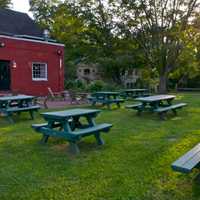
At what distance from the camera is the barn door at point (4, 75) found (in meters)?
14.3

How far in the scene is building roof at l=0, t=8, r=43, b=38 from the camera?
15145 millimetres

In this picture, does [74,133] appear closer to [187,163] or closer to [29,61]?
[187,163]

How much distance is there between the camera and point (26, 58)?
14992 millimetres

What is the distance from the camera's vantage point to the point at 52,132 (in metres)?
4.93

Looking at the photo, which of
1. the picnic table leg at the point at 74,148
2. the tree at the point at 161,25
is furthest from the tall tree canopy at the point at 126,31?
the picnic table leg at the point at 74,148

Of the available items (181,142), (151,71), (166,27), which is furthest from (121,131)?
(151,71)

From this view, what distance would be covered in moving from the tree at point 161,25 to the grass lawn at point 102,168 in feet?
49.7

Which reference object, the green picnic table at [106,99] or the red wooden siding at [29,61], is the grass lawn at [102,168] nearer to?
the green picnic table at [106,99]

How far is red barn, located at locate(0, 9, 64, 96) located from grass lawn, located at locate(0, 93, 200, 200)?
8.67 metres

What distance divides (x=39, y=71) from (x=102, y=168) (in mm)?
13048

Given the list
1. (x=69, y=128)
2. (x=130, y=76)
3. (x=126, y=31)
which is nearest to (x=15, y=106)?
(x=69, y=128)

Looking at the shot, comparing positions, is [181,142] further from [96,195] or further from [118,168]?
[96,195]

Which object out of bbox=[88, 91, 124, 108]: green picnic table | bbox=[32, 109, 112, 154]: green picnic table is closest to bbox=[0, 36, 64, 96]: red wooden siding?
bbox=[88, 91, 124, 108]: green picnic table

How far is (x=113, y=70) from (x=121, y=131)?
2117cm
